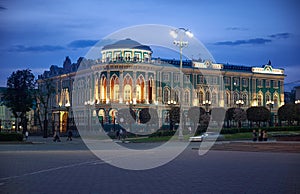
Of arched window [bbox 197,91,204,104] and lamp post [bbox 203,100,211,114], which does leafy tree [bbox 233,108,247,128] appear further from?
arched window [bbox 197,91,204,104]

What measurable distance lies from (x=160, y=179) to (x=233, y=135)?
40774mm

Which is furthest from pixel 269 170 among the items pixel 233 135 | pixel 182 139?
pixel 233 135

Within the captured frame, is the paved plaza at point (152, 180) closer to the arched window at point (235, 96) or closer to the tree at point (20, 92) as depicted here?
the tree at point (20, 92)

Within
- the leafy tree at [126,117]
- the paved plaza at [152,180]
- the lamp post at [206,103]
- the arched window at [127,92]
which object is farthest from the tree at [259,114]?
the paved plaza at [152,180]

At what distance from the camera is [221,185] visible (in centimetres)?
1359

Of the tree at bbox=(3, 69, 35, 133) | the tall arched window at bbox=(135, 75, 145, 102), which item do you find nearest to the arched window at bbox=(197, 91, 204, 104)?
the tall arched window at bbox=(135, 75, 145, 102)

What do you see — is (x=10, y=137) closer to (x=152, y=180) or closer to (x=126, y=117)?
(x=126, y=117)

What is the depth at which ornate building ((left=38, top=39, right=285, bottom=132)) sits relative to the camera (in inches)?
Result: 3292

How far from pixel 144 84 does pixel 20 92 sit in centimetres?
2068

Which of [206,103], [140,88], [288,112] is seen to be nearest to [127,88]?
[140,88]

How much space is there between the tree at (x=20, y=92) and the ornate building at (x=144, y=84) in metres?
6.74

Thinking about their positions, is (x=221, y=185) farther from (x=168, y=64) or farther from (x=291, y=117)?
(x=168, y=64)

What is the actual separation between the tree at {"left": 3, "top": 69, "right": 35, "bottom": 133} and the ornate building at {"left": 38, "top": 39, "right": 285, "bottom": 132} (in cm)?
674

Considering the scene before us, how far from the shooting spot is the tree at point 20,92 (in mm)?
78562
